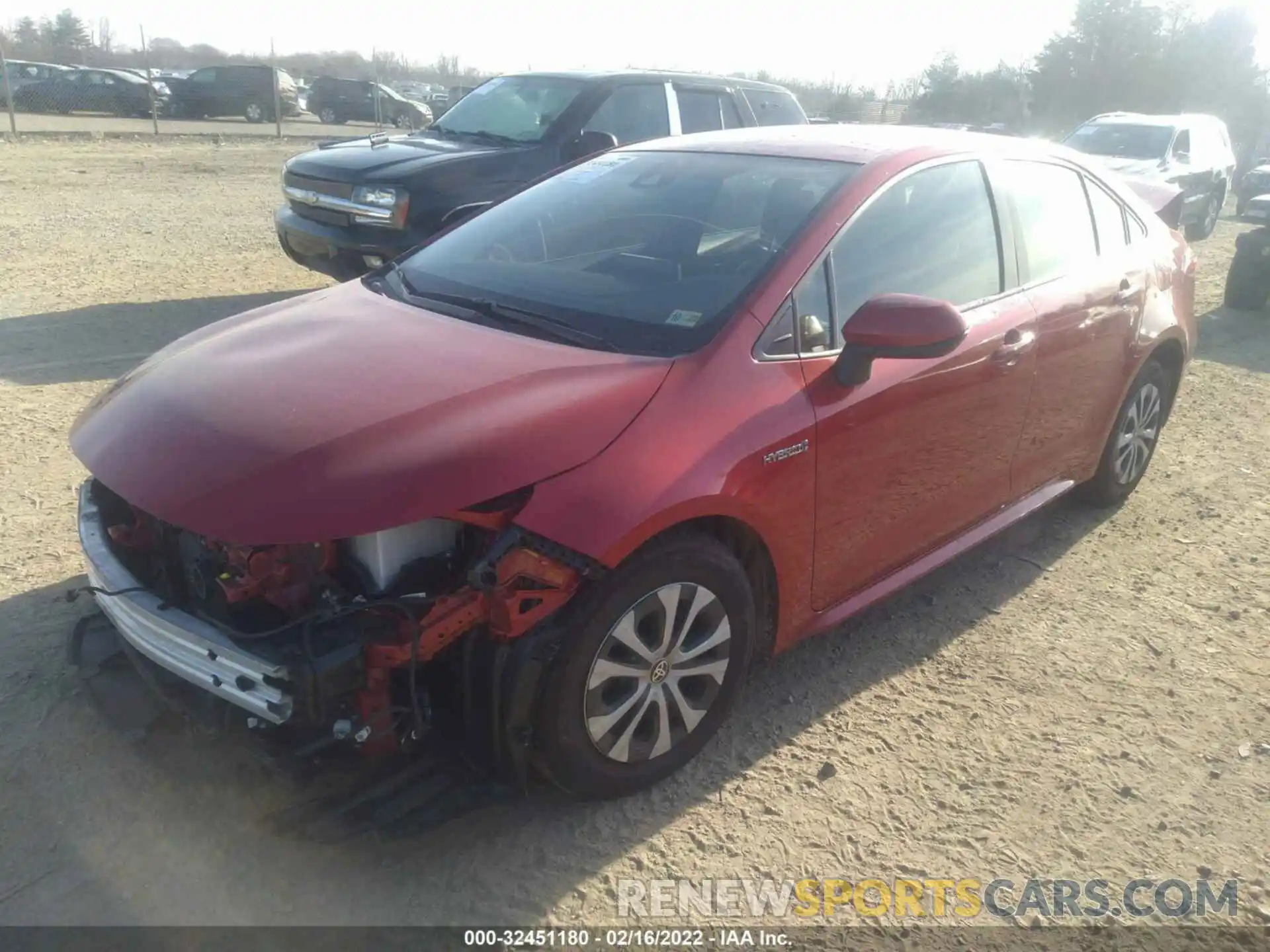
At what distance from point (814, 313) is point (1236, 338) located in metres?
7.55

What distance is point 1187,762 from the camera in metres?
3.15

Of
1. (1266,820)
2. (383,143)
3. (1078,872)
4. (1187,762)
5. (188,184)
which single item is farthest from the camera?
(188,184)

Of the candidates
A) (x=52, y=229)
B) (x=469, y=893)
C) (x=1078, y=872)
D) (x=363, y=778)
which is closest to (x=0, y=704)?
(x=363, y=778)

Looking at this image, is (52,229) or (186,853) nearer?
(186,853)

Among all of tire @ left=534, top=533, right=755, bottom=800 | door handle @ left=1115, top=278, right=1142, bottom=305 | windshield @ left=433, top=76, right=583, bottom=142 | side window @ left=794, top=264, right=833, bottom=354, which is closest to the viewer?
tire @ left=534, top=533, right=755, bottom=800

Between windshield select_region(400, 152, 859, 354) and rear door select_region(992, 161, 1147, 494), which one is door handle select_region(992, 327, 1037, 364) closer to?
rear door select_region(992, 161, 1147, 494)

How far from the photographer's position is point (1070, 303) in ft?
13.1

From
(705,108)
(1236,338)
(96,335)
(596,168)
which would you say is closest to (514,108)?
(705,108)

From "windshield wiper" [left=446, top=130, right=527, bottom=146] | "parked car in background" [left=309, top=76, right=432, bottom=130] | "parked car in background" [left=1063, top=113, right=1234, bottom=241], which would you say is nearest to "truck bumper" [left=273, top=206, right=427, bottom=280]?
"windshield wiper" [left=446, top=130, right=527, bottom=146]

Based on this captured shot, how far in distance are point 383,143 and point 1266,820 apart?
703 centimetres

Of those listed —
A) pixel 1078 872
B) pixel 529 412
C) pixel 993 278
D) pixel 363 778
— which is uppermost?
pixel 993 278

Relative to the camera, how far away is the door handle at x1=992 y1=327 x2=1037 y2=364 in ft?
11.8

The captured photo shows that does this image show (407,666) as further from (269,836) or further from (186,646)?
(269,836)

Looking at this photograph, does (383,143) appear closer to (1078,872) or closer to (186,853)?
(186,853)
